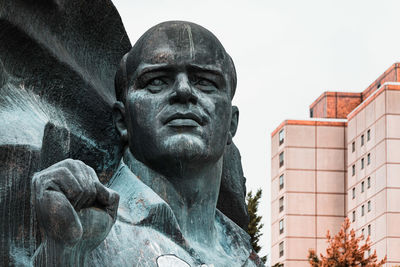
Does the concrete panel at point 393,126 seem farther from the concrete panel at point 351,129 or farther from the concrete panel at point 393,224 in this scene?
the concrete panel at point 351,129

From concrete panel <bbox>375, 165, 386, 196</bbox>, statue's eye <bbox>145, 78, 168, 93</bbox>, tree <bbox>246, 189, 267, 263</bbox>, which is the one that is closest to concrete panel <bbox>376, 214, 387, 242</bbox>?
concrete panel <bbox>375, 165, 386, 196</bbox>

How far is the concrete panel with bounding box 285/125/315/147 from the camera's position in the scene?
244 ft

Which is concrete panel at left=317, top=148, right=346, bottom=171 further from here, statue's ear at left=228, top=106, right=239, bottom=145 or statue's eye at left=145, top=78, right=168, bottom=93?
statue's eye at left=145, top=78, right=168, bottom=93

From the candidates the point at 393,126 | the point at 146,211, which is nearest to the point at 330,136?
the point at 393,126

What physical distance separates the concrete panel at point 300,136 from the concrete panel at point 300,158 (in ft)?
1.37

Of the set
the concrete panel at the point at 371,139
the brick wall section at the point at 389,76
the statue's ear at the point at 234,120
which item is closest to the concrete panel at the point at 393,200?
the concrete panel at the point at 371,139

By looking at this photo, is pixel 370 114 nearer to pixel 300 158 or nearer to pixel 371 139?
pixel 371 139

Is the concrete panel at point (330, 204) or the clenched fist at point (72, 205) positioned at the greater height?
the concrete panel at point (330, 204)

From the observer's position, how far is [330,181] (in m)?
75.6

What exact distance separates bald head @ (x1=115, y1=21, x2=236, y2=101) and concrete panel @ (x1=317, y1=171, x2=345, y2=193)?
220 ft

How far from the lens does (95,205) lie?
6.52 m

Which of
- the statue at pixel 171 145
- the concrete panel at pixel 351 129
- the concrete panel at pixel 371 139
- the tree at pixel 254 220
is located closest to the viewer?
the statue at pixel 171 145

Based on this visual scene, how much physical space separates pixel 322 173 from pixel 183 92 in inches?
2674

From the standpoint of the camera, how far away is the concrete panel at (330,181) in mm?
75000
